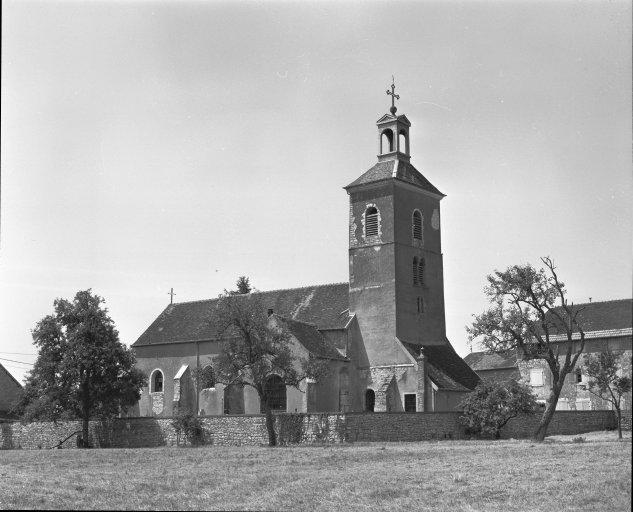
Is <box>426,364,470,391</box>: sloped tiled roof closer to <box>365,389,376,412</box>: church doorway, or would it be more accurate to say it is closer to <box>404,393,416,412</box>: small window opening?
<box>404,393,416,412</box>: small window opening

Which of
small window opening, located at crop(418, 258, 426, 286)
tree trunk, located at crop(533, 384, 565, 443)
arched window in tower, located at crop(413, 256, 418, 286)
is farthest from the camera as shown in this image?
small window opening, located at crop(418, 258, 426, 286)

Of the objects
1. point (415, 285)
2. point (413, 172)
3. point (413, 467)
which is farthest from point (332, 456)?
point (413, 172)

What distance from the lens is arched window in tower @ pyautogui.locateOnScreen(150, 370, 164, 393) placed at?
2470 inches

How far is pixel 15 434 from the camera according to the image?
52.8m

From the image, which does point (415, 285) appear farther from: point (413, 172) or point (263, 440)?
point (263, 440)

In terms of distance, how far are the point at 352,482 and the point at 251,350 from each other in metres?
22.3

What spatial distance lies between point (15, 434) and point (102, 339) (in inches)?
357

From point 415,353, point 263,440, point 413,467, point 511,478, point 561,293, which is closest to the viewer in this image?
point 511,478

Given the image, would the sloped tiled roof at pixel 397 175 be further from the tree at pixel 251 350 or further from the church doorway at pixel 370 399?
the tree at pixel 251 350

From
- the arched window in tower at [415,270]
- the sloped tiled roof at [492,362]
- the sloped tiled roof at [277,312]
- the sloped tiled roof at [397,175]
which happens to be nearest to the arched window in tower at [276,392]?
the sloped tiled roof at [277,312]

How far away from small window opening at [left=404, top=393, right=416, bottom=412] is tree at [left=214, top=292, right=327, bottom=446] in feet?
30.1

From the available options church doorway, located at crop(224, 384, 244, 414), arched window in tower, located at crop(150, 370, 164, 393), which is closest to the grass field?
church doorway, located at crop(224, 384, 244, 414)

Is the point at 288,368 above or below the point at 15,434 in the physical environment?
above

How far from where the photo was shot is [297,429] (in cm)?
4356
